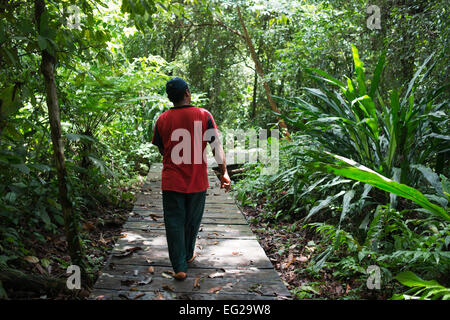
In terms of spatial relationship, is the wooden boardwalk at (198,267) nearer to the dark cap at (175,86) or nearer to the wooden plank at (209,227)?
the wooden plank at (209,227)

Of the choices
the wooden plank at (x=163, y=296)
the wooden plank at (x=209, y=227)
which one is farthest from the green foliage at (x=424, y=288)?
the wooden plank at (x=209, y=227)

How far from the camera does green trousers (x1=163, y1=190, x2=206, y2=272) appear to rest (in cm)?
304

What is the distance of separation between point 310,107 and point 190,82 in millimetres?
8306

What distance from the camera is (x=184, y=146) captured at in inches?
121

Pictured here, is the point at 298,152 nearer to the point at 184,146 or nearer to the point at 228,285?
the point at 184,146

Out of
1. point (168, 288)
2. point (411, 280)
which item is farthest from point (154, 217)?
point (411, 280)

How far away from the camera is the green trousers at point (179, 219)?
120 inches

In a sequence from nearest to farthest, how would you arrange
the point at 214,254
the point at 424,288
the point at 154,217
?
the point at 424,288 < the point at 214,254 < the point at 154,217

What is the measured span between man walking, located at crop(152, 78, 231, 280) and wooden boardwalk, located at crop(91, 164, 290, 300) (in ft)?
0.74

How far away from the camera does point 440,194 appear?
9.85ft

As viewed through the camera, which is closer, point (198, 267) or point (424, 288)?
point (424, 288)

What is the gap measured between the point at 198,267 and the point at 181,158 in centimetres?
104
